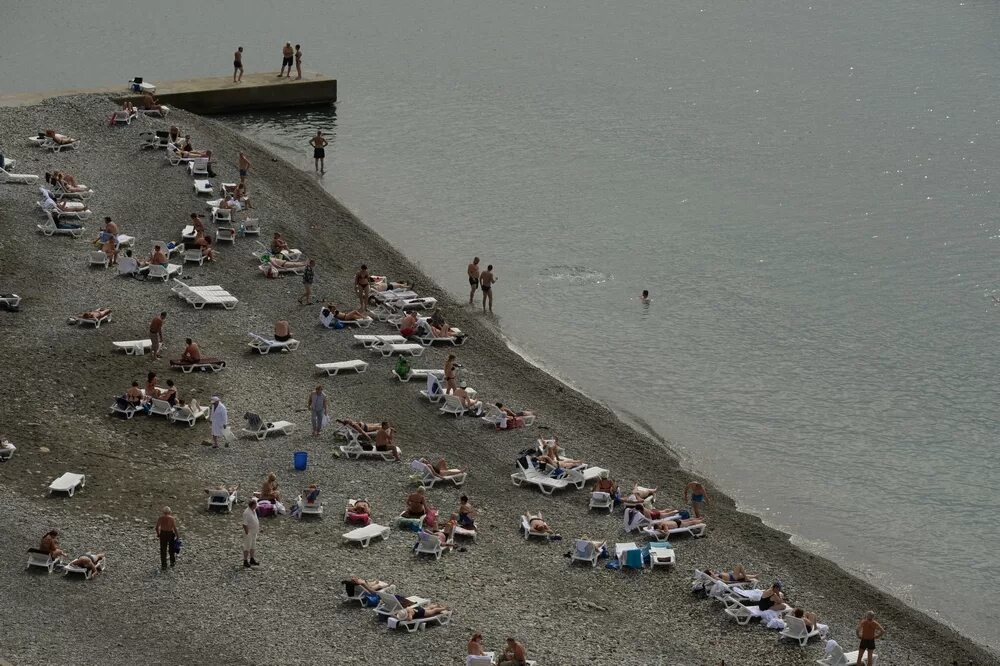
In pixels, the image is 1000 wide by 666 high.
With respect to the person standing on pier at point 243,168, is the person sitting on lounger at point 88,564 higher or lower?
lower

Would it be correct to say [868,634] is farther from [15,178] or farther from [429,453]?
[15,178]

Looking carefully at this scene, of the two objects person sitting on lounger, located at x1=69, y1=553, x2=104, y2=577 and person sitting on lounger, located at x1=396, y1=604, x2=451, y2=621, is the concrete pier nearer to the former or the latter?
person sitting on lounger, located at x1=69, y1=553, x2=104, y2=577

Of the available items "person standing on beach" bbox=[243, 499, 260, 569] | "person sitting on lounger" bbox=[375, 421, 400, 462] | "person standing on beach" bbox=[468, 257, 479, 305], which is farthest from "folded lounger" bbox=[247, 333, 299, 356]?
"person standing on beach" bbox=[243, 499, 260, 569]

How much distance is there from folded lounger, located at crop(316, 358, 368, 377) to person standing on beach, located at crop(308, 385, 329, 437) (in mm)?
2581

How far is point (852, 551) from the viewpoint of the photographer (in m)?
26.4

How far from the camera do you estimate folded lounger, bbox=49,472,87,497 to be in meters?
22.3

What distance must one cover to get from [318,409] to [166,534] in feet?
18.7

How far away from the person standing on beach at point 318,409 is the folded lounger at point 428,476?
2.00 meters

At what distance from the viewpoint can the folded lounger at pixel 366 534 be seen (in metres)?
22.3

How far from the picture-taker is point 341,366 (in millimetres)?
28734

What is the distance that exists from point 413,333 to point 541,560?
9527mm

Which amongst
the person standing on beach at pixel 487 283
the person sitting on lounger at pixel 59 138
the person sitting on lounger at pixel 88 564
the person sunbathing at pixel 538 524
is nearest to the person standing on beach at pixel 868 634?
the person sunbathing at pixel 538 524

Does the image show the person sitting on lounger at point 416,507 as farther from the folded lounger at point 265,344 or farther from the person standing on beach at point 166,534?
the folded lounger at point 265,344

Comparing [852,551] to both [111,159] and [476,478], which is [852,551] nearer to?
[476,478]
